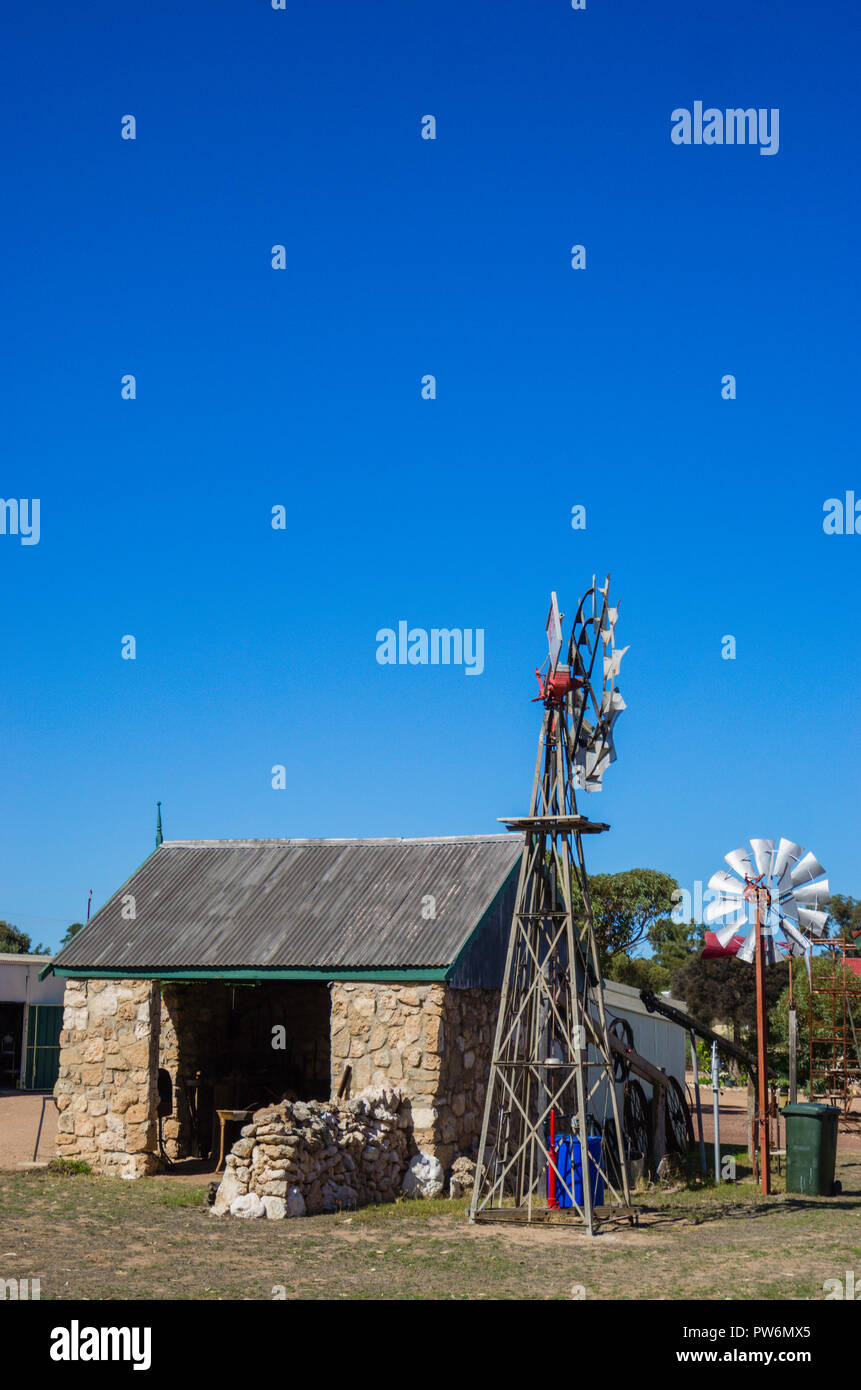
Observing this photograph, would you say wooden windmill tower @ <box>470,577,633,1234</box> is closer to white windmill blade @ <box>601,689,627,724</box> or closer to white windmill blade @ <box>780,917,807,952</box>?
white windmill blade @ <box>601,689,627,724</box>

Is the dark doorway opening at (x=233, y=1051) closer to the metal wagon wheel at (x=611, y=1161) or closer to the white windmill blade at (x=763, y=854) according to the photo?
the metal wagon wheel at (x=611, y=1161)

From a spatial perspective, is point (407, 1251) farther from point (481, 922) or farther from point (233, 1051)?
point (233, 1051)

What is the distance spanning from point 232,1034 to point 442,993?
313 inches

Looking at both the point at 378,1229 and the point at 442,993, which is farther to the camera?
the point at 442,993

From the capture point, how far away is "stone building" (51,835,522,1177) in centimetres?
1969

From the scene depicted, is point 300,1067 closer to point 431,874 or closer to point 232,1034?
point 232,1034

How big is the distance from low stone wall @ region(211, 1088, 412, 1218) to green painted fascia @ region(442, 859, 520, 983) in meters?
2.23

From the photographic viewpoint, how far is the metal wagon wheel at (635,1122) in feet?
74.5

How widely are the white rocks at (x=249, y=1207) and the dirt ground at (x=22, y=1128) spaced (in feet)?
21.9

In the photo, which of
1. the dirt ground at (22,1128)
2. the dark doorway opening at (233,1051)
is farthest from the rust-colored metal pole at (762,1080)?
the dirt ground at (22,1128)

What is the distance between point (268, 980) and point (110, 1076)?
10.0 ft

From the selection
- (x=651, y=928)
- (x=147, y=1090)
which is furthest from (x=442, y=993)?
(x=651, y=928)

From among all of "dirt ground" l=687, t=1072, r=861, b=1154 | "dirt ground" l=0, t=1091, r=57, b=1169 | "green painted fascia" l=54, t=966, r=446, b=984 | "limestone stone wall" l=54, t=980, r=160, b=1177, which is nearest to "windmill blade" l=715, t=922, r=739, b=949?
"green painted fascia" l=54, t=966, r=446, b=984
